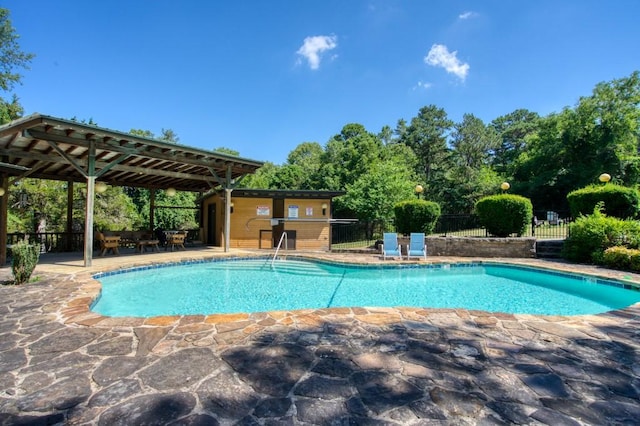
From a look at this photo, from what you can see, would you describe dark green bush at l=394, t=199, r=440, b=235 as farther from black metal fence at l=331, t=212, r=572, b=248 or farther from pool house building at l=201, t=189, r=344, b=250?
pool house building at l=201, t=189, r=344, b=250

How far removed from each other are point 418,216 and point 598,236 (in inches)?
203

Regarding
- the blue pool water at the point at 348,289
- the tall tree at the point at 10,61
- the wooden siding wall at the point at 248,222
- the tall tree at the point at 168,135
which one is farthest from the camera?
the tall tree at the point at 168,135

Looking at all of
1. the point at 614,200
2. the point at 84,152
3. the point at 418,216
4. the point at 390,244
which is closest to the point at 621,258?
the point at 614,200

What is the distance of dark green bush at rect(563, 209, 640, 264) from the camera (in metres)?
8.17

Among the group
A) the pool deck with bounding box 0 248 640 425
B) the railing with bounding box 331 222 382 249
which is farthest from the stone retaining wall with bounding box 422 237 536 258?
the pool deck with bounding box 0 248 640 425

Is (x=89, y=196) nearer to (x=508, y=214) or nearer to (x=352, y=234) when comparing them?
(x=352, y=234)

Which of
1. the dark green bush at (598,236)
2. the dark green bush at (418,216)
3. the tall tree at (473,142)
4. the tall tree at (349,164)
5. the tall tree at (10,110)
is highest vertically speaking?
the tall tree at (473,142)

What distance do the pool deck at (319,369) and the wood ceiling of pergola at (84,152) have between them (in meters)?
4.39

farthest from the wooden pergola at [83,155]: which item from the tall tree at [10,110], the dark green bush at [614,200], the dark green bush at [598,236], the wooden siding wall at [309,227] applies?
the dark green bush at [614,200]

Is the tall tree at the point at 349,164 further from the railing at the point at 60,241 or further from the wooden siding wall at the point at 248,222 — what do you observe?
the railing at the point at 60,241

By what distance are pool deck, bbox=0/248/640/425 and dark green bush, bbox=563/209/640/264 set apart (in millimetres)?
6057

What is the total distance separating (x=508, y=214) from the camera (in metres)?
10.8

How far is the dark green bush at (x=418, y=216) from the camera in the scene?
11.7 meters

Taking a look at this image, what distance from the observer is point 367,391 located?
6.83ft
